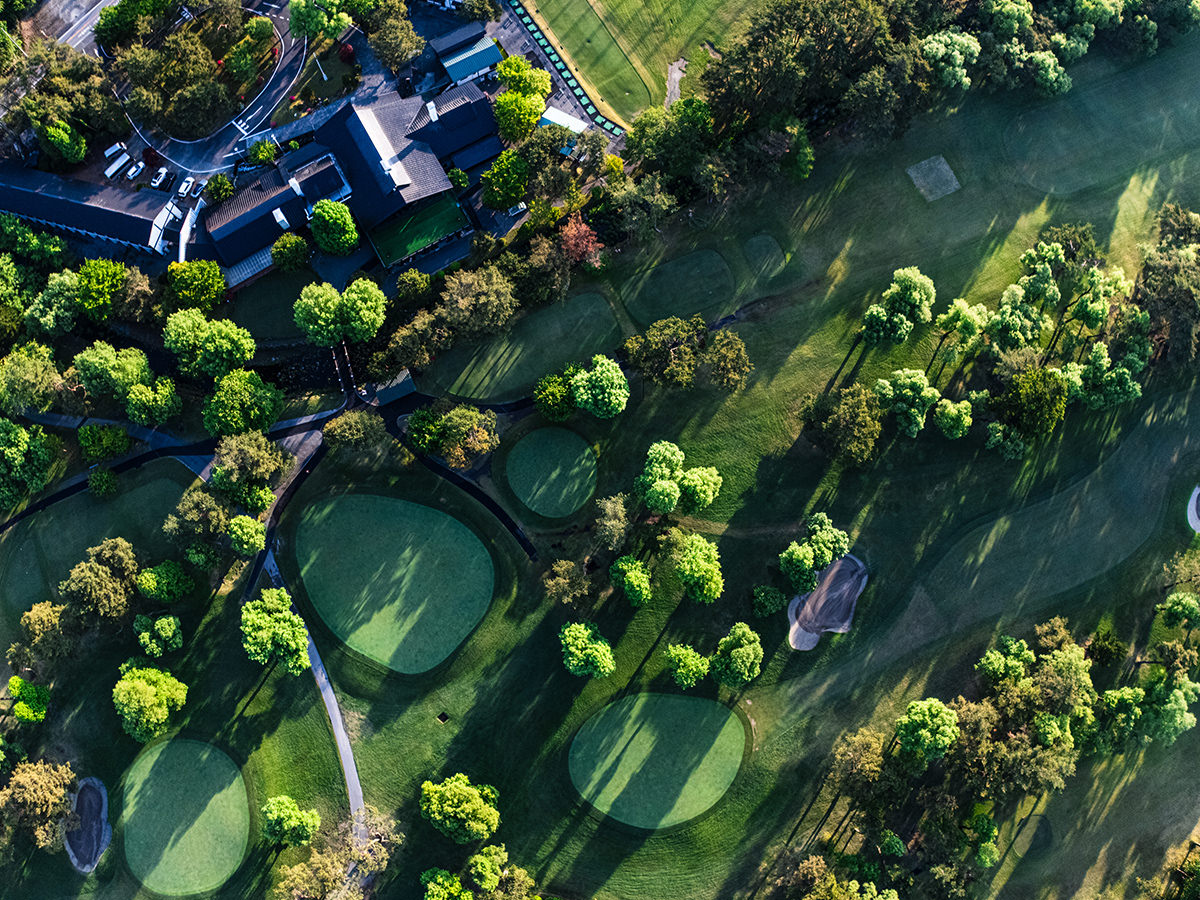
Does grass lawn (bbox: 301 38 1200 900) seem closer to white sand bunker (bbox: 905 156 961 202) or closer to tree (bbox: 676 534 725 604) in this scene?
white sand bunker (bbox: 905 156 961 202)

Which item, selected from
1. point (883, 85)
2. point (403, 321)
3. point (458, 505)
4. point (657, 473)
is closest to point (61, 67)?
point (403, 321)

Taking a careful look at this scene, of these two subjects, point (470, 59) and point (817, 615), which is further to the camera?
point (470, 59)

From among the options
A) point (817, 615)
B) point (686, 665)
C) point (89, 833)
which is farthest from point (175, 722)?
point (817, 615)

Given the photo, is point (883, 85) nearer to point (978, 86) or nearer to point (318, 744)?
point (978, 86)

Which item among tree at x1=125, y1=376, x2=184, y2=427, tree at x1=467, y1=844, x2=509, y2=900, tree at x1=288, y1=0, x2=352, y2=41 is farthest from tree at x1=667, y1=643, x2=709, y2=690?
tree at x1=288, y1=0, x2=352, y2=41

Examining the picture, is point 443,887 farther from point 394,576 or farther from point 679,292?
point 679,292

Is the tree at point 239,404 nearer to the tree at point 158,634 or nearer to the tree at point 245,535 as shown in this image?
the tree at point 245,535

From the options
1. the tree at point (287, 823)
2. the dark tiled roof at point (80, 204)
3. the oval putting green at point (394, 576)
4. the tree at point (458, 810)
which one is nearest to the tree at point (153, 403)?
the dark tiled roof at point (80, 204)
